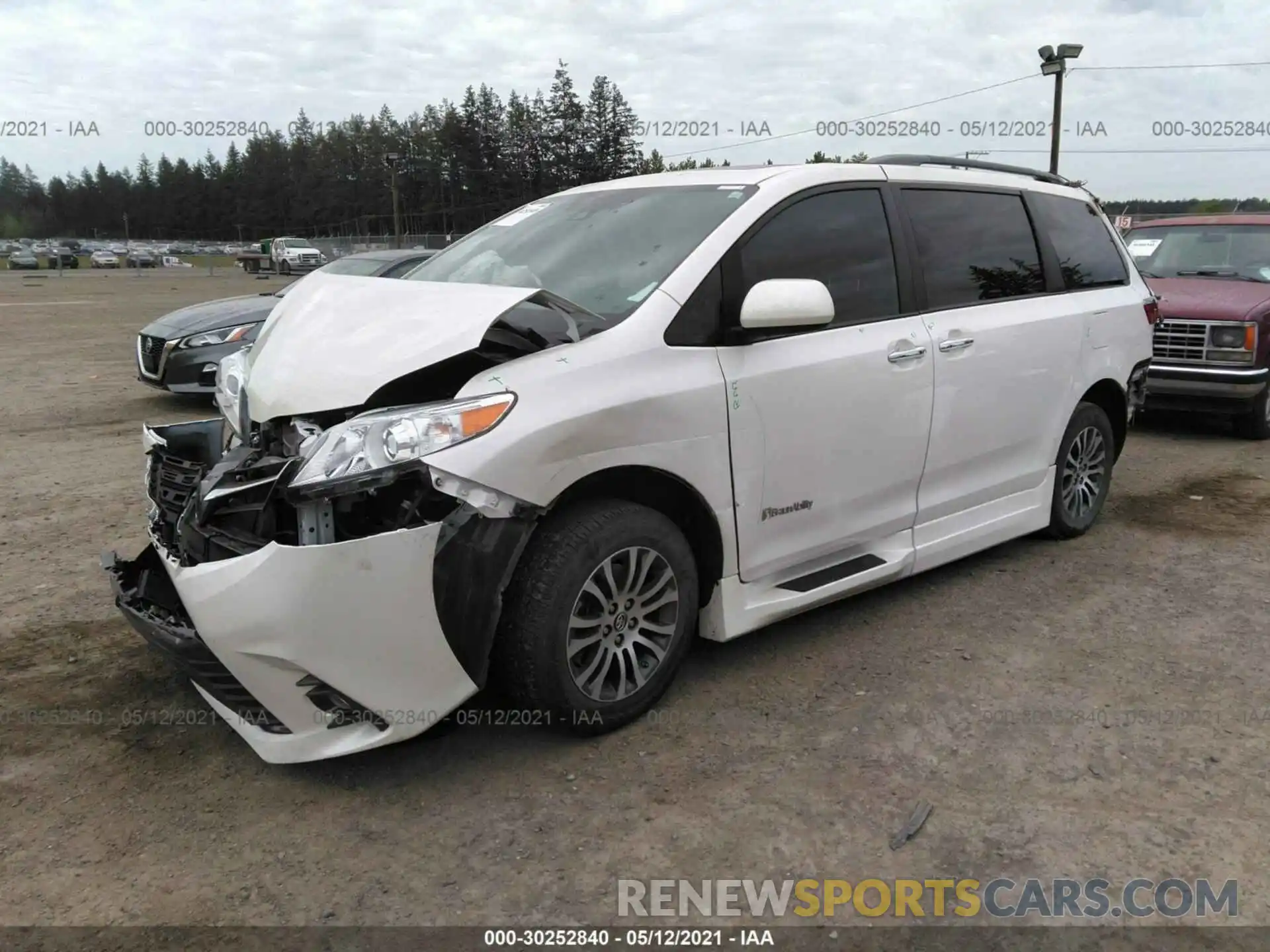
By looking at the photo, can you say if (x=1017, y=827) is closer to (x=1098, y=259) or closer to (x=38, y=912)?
(x=38, y=912)

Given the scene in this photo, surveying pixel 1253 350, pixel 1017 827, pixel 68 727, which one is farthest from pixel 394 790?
pixel 1253 350

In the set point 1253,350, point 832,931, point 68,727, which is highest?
point 1253,350

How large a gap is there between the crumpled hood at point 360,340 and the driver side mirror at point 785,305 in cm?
72

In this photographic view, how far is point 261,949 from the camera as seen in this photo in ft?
7.57

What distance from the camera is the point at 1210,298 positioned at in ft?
26.8

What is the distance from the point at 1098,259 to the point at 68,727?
17.1 feet

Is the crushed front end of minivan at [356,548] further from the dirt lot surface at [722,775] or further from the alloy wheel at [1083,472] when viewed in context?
the alloy wheel at [1083,472]

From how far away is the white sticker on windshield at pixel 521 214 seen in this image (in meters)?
4.29

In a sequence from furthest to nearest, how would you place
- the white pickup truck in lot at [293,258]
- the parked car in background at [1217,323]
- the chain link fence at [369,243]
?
the chain link fence at [369,243], the white pickup truck in lot at [293,258], the parked car in background at [1217,323]

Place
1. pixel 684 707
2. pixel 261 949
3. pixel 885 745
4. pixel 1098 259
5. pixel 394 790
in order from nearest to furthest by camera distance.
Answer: pixel 261 949, pixel 394 790, pixel 885 745, pixel 684 707, pixel 1098 259

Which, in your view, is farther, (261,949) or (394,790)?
(394,790)

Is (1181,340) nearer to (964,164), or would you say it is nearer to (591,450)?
(964,164)

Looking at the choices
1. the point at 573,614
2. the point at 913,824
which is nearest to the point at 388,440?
the point at 573,614

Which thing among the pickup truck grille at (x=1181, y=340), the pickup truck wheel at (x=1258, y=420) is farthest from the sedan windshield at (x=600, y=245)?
the pickup truck wheel at (x=1258, y=420)
